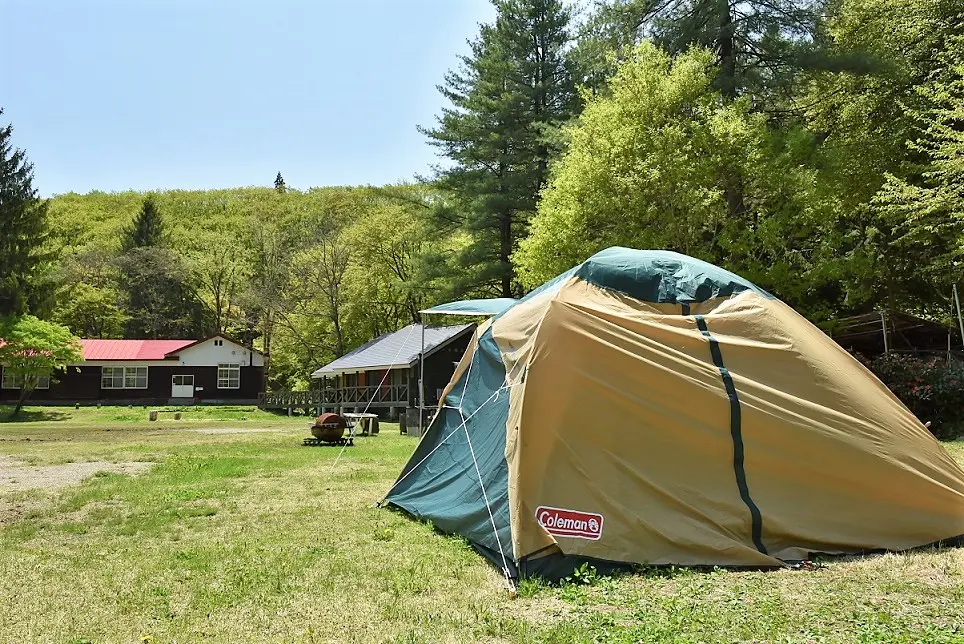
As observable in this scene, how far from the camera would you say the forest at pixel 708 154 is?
55.1ft

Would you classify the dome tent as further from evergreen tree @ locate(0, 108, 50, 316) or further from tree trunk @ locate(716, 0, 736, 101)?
evergreen tree @ locate(0, 108, 50, 316)

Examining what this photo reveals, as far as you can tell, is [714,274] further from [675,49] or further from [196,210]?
[196,210]

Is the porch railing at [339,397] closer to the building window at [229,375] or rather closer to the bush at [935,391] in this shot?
the building window at [229,375]

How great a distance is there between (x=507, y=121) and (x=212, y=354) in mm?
23330

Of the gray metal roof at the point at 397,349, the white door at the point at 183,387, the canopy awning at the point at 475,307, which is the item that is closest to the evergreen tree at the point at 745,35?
the gray metal roof at the point at 397,349

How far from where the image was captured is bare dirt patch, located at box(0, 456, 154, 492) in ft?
32.5

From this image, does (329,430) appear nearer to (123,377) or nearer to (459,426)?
(459,426)

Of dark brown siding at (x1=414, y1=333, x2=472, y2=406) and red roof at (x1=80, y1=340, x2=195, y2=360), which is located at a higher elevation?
red roof at (x1=80, y1=340, x2=195, y2=360)

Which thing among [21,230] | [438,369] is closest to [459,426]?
[438,369]

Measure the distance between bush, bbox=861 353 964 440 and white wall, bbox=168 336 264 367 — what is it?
35054 mm

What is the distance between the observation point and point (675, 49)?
2078 cm

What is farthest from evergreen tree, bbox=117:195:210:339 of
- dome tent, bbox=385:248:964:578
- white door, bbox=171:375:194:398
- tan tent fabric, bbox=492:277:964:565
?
tan tent fabric, bbox=492:277:964:565

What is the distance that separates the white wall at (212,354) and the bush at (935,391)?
115ft

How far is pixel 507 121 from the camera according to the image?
2769cm
